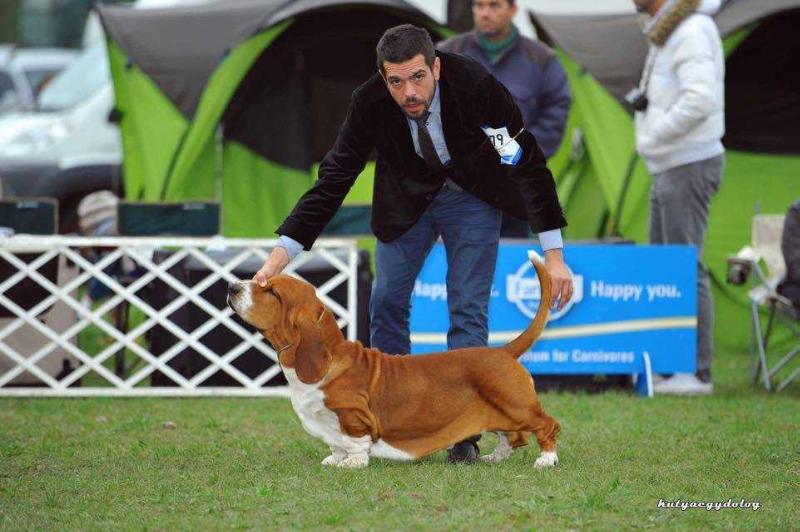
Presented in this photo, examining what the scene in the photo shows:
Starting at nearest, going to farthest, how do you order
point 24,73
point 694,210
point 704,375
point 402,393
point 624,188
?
point 402,393
point 694,210
point 704,375
point 624,188
point 24,73

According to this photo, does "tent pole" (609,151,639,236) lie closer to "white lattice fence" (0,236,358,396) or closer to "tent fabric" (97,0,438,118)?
"tent fabric" (97,0,438,118)

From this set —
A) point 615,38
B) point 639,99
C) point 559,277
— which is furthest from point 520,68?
point 559,277

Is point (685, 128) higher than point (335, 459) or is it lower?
higher

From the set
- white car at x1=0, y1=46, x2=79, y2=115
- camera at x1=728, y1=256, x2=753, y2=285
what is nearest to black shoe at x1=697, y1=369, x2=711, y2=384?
camera at x1=728, y1=256, x2=753, y2=285

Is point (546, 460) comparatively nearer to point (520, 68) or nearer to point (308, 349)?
point (308, 349)

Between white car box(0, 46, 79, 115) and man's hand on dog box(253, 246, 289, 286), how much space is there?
12551 mm

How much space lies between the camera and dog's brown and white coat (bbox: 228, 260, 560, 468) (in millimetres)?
4562

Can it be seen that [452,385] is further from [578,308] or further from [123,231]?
[123,231]

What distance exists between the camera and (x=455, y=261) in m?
4.96

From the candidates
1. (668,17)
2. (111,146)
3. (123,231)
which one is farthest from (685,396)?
(111,146)

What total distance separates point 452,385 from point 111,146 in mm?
7677

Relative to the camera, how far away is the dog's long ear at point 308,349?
4.50 meters

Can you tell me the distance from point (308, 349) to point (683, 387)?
10.5 ft

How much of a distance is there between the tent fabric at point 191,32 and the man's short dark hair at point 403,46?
196 inches
